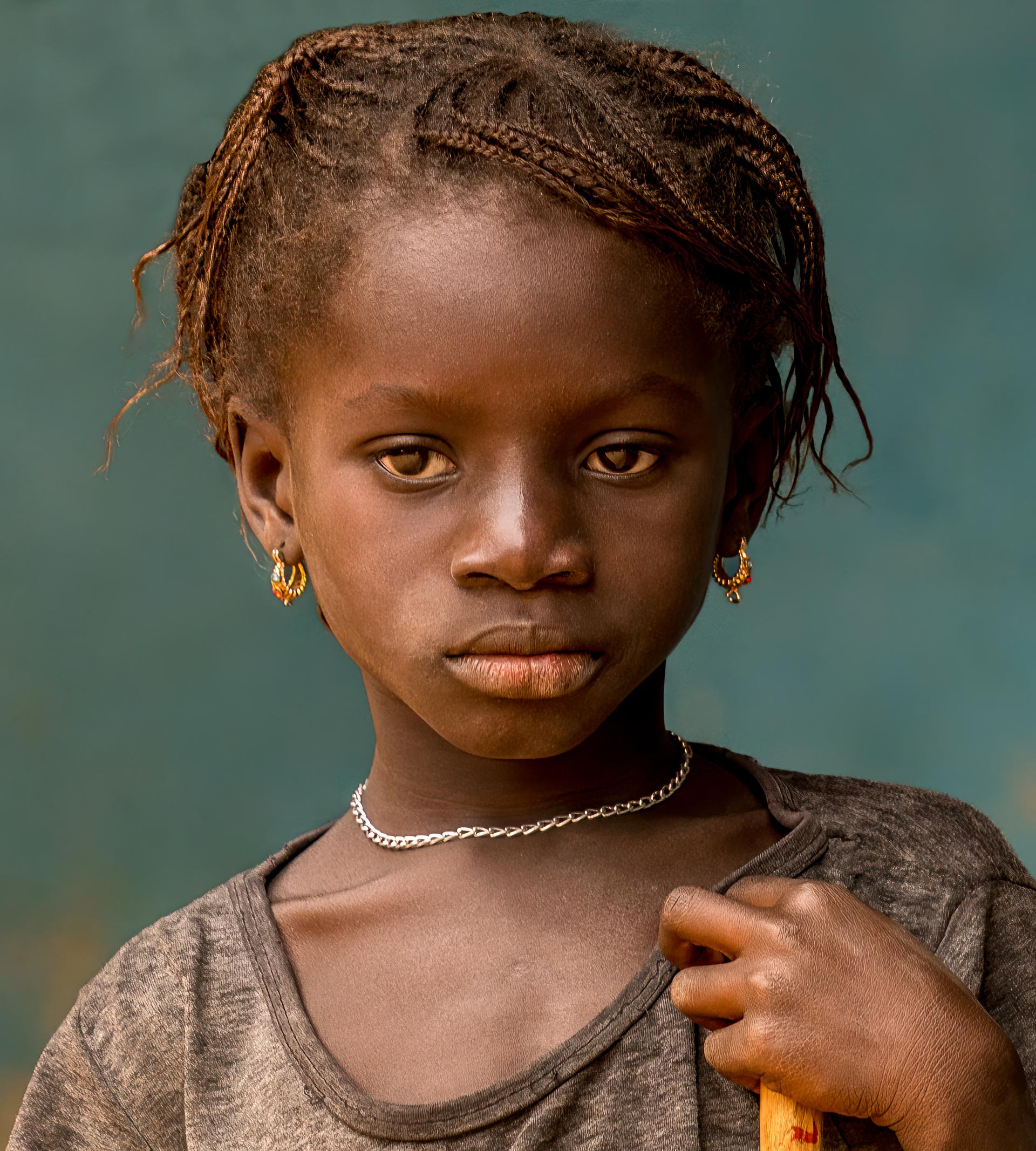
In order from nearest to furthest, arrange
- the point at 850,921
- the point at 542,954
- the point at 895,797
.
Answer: the point at 850,921 → the point at 542,954 → the point at 895,797

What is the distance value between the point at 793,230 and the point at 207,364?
0.48 m

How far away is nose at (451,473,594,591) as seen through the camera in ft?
3.46

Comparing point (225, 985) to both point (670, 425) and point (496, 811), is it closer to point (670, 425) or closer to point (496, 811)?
point (496, 811)

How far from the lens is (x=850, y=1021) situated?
3.41ft

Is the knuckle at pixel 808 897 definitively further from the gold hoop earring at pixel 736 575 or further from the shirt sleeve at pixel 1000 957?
the gold hoop earring at pixel 736 575

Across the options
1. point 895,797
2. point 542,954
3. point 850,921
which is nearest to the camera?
point 850,921

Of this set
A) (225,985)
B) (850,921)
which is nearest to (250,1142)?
(225,985)

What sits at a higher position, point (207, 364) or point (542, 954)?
point (207, 364)

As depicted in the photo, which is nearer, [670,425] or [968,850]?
Answer: [670,425]

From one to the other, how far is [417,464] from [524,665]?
153 mm

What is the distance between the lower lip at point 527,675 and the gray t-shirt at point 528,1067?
0.22 metres

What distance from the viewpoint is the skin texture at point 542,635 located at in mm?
1054

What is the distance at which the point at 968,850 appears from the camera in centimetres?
129

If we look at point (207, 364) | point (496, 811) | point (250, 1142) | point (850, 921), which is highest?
point (207, 364)
